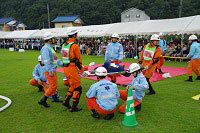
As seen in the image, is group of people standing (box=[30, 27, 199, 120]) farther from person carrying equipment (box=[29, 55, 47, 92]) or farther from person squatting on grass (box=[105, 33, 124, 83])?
person squatting on grass (box=[105, 33, 124, 83])

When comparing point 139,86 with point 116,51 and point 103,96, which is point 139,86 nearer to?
point 103,96

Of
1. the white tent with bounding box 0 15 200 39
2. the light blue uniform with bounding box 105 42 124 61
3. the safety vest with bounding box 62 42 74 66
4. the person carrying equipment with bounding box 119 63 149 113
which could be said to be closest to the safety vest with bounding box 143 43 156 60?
the light blue uniform with bounding box 105 42 124 61

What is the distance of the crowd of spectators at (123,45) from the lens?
1670cm

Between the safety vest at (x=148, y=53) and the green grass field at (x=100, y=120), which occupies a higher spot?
the safety vest at (x=148, y=53)

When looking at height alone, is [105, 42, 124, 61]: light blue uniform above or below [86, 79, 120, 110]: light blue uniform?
above

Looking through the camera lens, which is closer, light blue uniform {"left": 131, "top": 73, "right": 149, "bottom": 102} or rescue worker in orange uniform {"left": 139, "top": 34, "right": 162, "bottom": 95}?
light blue uniform {"left": 131, "top": 73, "right": 149, "bottom": 102}

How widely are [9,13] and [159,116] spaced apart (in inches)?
3221

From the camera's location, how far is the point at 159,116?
491cm

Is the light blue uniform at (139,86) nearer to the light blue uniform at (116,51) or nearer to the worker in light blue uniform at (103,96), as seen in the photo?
the worker in light blue uniform at (103,96)

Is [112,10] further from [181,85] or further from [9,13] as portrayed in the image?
[181,85]

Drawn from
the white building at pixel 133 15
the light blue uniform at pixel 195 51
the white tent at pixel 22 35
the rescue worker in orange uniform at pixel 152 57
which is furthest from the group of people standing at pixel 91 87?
the white building at pixel 133 15

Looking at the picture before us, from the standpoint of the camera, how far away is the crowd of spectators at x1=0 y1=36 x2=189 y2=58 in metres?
16.7

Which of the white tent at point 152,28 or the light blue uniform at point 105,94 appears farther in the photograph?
the white tent at point 152,28

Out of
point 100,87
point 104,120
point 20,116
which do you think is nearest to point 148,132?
point 104,120
